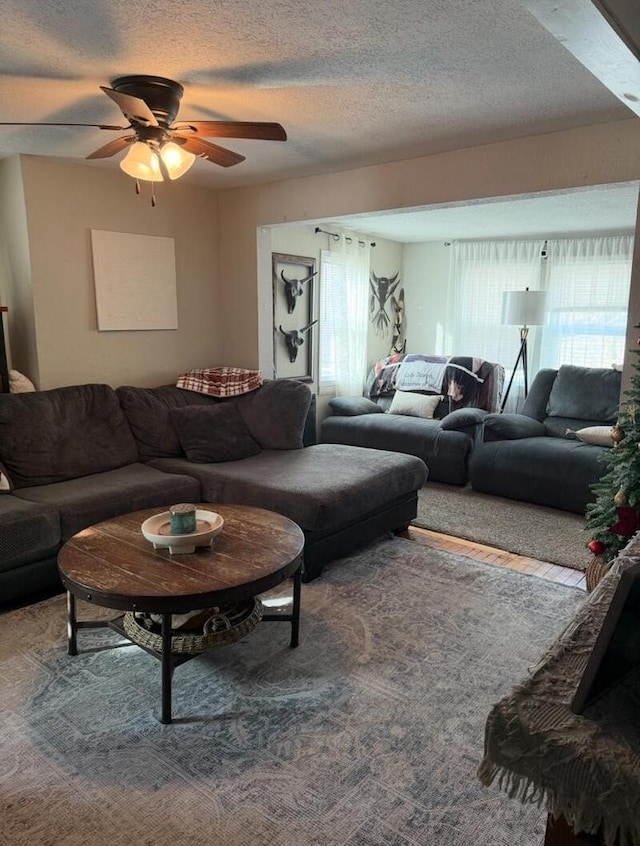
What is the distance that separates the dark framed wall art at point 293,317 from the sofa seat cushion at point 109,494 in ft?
6.10

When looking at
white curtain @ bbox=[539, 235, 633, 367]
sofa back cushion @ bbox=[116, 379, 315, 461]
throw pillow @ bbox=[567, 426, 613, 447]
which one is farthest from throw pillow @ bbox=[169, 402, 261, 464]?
white curtain @ bbox=[539, 235, 633, 367]

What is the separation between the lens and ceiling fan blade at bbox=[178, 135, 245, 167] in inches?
98.7

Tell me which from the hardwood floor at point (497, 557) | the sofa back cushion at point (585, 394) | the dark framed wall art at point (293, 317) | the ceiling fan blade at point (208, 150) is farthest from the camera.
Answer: the dark framed wall art at point (293, 317)

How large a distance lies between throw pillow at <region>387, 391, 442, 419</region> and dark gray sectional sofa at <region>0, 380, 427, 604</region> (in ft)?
5.35

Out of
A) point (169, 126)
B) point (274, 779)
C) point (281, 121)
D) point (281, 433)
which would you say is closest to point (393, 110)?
point (281, 121)

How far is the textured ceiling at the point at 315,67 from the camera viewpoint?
5.81ft

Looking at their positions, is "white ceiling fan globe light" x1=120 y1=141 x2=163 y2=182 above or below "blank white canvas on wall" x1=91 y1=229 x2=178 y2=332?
above

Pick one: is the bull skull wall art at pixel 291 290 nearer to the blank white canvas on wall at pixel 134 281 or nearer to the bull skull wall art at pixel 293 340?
the bull skull wall art at pixel 293 340

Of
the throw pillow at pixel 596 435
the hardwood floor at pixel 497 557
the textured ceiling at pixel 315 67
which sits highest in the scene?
the textured ceiling at pixel 315 67

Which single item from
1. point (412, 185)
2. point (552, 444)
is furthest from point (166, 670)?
point (552, 444)

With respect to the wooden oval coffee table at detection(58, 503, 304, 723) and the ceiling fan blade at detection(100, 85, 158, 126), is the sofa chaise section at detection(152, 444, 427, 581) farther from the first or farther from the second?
the ceiling fan blade at detection(100, 85, 158, 126)

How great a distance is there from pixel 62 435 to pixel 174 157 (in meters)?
1.72

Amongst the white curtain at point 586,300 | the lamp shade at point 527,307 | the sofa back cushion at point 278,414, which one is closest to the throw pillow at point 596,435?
the lamp shade at point 527,307

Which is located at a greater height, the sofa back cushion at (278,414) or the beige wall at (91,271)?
the beige wall at (91,271)
